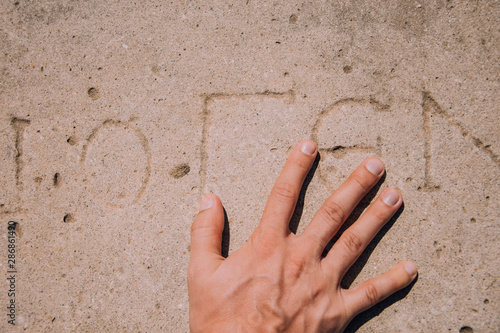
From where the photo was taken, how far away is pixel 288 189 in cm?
154

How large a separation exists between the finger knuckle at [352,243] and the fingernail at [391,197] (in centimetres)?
25

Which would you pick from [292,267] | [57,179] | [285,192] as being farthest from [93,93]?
[292,267]

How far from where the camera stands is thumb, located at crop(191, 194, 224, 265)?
5.13ft

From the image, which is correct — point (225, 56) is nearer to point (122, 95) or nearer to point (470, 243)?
point (122, 95)

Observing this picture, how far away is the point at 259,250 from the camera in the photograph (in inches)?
58.4

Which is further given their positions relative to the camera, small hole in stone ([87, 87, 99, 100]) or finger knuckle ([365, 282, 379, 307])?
small hole in stone ([87, 87, 99, 100])

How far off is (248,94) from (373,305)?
4.27 ft

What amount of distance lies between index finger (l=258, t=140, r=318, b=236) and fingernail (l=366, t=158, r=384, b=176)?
0.92 ft

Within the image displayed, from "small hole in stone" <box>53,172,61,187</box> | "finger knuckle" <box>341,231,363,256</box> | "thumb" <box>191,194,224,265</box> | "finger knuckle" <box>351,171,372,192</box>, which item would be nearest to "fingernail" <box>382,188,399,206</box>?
"finger knuckle" <box>351,171,372,192</box>

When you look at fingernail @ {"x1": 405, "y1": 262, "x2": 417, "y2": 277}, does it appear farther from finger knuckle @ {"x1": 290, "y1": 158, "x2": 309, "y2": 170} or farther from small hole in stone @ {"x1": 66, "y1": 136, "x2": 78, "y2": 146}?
small hole in stone @ {"x1": 66, "y1": 136, "x2": 78, "y2": 146}

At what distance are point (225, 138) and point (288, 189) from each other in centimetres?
47

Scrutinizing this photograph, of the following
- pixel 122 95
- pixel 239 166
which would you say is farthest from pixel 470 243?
pixel 122 95

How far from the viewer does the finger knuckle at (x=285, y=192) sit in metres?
1.53

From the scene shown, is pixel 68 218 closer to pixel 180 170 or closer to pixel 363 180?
pixel 180 170
